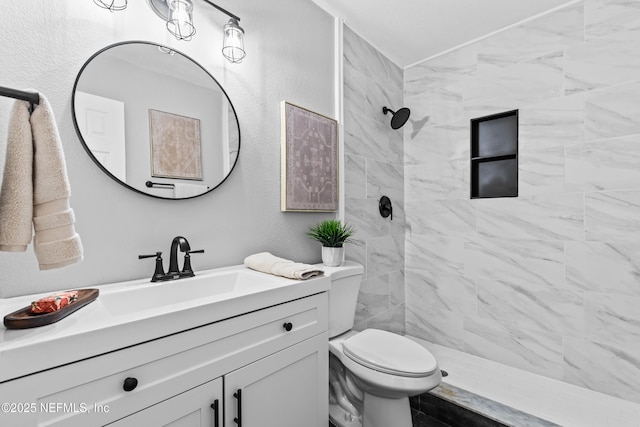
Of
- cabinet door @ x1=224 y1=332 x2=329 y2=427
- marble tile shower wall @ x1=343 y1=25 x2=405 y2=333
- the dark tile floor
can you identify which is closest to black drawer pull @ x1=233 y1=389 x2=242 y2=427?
cabinet door @ x1=224 y1=332 x2=329 y2=427

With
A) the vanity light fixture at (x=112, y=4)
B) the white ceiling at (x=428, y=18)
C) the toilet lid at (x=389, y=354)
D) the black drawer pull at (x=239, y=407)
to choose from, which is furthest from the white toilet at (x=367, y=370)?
the white ceiling at (x=428, y=18)

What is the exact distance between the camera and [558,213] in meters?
1.92

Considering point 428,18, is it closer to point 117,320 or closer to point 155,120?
point 155,120

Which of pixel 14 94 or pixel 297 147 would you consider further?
pixel 297 147

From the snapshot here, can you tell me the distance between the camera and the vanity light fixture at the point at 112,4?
108 cm

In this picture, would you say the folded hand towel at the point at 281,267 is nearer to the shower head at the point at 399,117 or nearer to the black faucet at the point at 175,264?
the black faucet at the point at 175,264

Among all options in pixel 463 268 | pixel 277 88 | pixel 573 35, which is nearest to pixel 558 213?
pixel 463 268

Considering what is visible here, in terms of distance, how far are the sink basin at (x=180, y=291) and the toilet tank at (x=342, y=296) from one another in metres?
0.42

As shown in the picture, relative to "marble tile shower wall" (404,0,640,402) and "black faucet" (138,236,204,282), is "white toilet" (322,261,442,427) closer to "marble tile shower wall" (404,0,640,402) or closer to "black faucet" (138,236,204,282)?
"black faucet" (138,236,204,282)

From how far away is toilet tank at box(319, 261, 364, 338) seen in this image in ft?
5.06

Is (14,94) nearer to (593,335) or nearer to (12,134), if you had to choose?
(12,134)

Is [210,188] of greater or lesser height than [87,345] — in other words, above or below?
above

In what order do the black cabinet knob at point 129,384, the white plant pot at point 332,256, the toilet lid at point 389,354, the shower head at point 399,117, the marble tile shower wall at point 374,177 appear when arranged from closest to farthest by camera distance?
1. the black cabinet knob at point 129,384
2. the toilet lid at point 389,354
3. the white plant pot at point 332,256
4. the marble tile shower wall at point 374,177
5. the shower head at point 399,117

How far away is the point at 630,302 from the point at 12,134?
2.78 m
